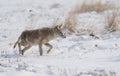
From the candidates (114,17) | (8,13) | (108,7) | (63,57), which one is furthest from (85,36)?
(8,13)

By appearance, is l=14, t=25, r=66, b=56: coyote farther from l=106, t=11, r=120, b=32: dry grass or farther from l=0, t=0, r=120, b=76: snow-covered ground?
l=106, t=11, r=120, b=32: dry grass

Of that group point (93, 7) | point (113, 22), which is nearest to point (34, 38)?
point (113, 22)

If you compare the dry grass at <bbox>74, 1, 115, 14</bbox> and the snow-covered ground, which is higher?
A: the dry grass at <bbox>74, 1, 115, 14</bbox>

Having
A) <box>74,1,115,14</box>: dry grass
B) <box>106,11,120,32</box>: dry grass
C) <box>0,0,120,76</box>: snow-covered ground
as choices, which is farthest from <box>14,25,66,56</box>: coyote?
<box>74,1,115,14</box>: dry grass

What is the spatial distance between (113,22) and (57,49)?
8.40 ft

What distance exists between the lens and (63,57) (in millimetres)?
9805

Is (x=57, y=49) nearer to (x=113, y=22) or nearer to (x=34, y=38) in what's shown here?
(x=34, y=38)

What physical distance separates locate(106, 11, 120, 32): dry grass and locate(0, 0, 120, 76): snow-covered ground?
0.92 ft

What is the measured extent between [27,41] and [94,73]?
370 cm

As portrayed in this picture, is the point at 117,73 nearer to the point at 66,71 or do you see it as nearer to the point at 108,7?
the point at 66,71

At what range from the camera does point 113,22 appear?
12758 mm

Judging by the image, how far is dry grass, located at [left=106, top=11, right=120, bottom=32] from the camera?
12.7 metres

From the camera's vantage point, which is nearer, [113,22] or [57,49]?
[57,49]

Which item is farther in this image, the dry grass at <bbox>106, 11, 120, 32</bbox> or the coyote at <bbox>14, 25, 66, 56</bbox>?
the dry grass at <bbox>106, 11, 120, 32</bbox>
